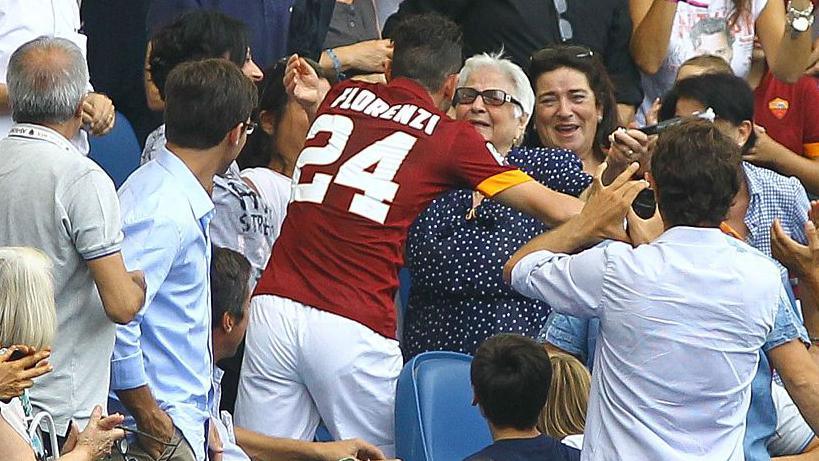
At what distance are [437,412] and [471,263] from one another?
2.12 ft

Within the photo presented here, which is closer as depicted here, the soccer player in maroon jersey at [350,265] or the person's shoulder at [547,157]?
the soccer player in maroon jersey at [350,265]

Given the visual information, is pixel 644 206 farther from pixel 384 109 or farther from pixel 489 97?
pixel 489 97

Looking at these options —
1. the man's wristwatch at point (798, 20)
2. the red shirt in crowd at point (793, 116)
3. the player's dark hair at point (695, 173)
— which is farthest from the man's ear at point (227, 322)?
the man's wristwatch at point (798, 20)

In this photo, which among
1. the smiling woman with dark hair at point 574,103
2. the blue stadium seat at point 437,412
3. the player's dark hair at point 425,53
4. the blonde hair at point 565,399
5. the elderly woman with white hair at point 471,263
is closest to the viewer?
the blonde hair at point 565,399

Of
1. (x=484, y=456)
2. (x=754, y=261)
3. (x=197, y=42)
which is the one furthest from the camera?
(x=197, y=42)

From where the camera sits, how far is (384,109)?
18.6ft

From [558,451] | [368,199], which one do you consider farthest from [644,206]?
[368,199]

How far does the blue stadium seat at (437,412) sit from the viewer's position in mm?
5441

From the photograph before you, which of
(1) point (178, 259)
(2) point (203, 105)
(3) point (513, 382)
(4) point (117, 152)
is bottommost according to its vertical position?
(4) point (117, 152)

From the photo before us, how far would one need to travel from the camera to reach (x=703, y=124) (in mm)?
4410

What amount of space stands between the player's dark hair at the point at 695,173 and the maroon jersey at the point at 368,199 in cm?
118

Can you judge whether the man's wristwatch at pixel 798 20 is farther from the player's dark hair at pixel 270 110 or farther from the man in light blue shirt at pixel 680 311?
the man in light blue shirt at pixel 680 311

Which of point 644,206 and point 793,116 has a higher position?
point 644,206

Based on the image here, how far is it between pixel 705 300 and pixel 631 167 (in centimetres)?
52
